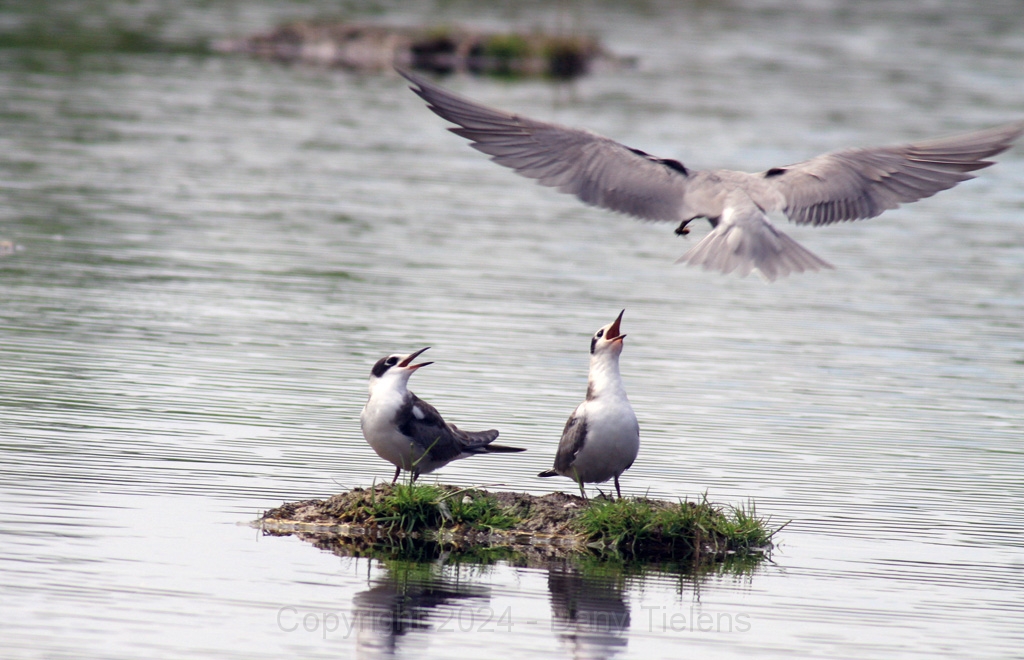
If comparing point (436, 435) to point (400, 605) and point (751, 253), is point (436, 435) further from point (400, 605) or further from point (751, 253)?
point (751, 253)

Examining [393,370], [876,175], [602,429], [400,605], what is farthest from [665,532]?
[876,175]

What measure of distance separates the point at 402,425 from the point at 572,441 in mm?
1024

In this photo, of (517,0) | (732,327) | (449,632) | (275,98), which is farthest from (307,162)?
(517,0)

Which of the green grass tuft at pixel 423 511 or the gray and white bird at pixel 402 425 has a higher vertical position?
the gray and white bird at pixel 402 425

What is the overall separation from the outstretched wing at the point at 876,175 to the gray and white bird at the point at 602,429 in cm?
146

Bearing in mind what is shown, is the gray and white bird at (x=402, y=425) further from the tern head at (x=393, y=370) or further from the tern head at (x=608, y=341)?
the tern head at (x=608, y=341)

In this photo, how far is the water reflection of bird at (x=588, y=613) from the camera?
7.61m

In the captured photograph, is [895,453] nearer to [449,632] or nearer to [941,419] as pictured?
[941,419]

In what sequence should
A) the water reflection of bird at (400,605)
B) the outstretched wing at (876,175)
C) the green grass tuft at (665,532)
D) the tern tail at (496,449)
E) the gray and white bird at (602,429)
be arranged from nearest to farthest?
the water reflection of bird at (400,605) < the green grass tuft at (665,532) < the gray and white bird at (602,429) < the outstretched wing at (876,175) < the tern tail at (496,449)

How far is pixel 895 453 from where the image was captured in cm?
1180

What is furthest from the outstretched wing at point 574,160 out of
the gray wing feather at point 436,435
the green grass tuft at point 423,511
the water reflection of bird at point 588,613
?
the water reflection of bird at point 588,613

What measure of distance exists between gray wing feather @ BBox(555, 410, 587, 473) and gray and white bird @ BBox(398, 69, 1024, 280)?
1.36 meters

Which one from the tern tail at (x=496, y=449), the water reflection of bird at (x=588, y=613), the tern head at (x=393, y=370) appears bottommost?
the water reflection of bird at (x=588, y=613)

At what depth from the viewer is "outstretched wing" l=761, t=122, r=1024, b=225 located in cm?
1007
